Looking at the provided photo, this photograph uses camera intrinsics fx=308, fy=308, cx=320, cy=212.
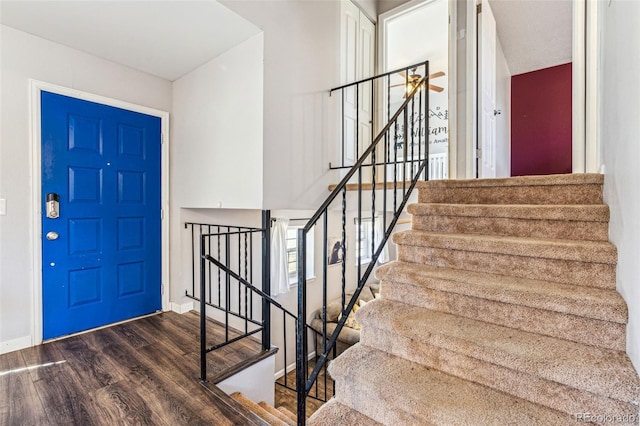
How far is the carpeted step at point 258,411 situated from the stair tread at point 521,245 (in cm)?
134

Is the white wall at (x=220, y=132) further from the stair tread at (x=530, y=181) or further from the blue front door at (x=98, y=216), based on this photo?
the stair tread at (x=530, y=181)

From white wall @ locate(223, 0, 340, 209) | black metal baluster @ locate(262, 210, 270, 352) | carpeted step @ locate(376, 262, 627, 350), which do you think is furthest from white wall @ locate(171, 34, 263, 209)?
carpeted step @ locate(376, 262, 627, 350)

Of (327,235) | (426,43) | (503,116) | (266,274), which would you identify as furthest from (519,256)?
(426,43)

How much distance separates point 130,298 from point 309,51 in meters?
3.10

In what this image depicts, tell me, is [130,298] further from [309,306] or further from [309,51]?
[309,51]

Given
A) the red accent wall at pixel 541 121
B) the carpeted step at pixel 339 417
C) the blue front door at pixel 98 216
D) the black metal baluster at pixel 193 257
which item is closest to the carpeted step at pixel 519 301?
the carpeted step at pixel 339 417

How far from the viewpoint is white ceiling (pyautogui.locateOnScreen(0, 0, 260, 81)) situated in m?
2.24

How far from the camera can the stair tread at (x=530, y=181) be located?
178 centimetres

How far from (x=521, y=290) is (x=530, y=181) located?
888 millimetres

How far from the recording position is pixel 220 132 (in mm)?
3020

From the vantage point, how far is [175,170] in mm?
3422

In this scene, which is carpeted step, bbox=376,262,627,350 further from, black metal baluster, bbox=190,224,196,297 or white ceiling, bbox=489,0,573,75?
white ceiling, bbox=489,0,573,75

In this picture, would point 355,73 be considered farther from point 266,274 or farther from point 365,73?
point 266,274

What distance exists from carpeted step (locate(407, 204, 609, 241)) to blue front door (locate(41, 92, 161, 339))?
8.87 feet
